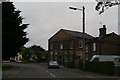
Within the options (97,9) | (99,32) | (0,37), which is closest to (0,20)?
(0,37)

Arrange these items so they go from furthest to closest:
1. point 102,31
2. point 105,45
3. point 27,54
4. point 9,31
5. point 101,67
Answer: point 27,54, point 102,31, point 105,45, point 9,31, point 101,67

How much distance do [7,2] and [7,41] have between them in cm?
718

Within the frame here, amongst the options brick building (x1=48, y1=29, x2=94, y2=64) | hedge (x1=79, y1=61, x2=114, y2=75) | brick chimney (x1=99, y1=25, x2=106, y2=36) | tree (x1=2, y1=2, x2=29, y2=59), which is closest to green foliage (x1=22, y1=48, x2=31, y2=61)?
brick building (x1=48, y1=29, x2=94, y2=64)

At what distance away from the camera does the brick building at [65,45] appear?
76750 mm

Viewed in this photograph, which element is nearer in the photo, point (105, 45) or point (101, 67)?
point (101, 67)

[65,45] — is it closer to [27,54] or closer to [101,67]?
[27,54]

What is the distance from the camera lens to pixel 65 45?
79.9 metres

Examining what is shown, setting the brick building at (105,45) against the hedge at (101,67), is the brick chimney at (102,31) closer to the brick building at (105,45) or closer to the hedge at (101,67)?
the brick building at (105,45)

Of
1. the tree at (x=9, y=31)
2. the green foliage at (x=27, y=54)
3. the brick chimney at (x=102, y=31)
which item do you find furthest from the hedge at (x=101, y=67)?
the green foliage at (x=27, y=54)

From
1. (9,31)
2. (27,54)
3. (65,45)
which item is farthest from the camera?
(27,54)

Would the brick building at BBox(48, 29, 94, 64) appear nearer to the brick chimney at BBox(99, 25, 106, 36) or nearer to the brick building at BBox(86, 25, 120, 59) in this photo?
the brick chimney at BBox(99, 25, 106, 36)

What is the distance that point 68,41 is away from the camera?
7906cm

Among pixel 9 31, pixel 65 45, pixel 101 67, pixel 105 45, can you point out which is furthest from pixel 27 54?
pixel 101 67

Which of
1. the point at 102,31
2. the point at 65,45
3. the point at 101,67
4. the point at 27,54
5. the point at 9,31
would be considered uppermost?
the point at 102,31
